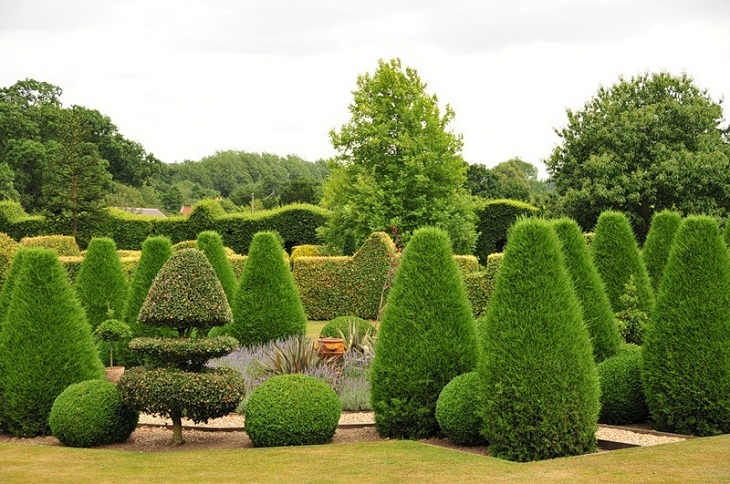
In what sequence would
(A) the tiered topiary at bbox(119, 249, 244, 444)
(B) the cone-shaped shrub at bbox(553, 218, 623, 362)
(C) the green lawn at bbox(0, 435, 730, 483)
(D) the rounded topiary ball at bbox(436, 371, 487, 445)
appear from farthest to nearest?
(B) the cone-shaped shrub at bbox(553, 218, 623, 362), (A) the tiered topiary at bbox(119, 249, 244, 444), (D) the rounded topiary ball at bbox(436, 371, 487, 445), (C) the green lawn at bbox(0, 435, 730, 483)

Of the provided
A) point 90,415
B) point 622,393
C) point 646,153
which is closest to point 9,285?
point 90,415

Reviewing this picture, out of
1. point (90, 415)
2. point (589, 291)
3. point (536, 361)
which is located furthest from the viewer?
point (589, 291)

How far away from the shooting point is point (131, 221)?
127 ft

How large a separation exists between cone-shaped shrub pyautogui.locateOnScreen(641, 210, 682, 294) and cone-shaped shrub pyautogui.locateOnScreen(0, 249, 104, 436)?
455 inches

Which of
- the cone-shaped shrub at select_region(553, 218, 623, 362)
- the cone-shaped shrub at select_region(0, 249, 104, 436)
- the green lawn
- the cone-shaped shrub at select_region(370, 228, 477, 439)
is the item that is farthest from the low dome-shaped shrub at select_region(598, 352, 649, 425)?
the cone-shaped shrub at select_region(0, 249, 104, 436)

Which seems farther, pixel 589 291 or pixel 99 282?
pixel 99 282

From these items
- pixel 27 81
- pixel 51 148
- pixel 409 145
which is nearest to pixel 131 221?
pixel 409 145

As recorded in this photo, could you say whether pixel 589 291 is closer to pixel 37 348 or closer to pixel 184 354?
pixel 184 354

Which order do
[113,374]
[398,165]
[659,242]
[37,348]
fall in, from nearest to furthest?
[37,348] → [113,374] → [659,242] → [398,165]

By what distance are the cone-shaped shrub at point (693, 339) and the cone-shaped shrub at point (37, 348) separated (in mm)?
8610

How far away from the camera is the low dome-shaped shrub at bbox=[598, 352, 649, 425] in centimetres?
1216

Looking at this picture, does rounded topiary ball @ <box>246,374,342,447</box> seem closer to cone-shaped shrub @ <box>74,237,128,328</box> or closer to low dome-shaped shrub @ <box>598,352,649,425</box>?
low dome-shaped shrub @ <box>598,352,649,425</box>

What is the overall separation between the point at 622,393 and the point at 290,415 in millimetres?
5012

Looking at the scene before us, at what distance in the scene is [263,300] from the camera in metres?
17.5
